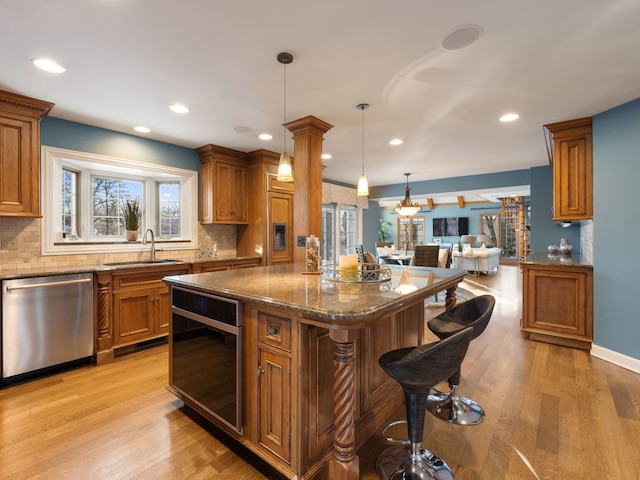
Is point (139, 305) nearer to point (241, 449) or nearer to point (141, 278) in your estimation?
point (141, 278)

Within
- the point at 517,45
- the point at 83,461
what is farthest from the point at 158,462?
Result: the point at 517,45

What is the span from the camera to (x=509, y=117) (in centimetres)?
332

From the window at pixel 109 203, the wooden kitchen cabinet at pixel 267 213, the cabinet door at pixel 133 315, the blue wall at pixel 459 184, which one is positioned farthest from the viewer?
the blue wall at pixel 459 184

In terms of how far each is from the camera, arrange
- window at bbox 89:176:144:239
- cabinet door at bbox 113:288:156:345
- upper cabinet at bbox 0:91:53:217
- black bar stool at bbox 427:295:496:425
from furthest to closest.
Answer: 1. window at bbox 89:176:144:239
2. cabinet door at bbox 113:288:156:345
3. upper cabinet at bbox 0:91:53:217
4. black bar stool at bbox 427:295:496:425

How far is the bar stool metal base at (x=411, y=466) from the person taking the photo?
1.54 m

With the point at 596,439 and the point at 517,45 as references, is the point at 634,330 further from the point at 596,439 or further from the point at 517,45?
the point at 517,45

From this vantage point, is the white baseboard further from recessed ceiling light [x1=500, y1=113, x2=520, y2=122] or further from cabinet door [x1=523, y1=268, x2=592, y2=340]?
→ recessed ceiling light [x1=500, y1=113, x2=520, y2=122]

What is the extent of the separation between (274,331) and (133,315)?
8.10 feet

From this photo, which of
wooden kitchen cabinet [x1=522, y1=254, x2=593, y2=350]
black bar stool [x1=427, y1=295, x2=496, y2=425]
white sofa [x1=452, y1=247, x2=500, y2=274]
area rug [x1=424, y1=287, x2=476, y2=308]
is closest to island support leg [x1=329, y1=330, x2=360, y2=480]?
black bar stool [x1=427, y1=295, x2=496, y2=425]

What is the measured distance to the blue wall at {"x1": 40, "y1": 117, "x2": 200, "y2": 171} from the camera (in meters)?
Result: 3.24

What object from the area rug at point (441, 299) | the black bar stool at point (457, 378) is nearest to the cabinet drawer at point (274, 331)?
the black bar stool at point (457, 378)

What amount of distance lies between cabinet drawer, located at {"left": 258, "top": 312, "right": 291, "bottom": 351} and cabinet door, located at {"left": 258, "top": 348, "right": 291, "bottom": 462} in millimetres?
58

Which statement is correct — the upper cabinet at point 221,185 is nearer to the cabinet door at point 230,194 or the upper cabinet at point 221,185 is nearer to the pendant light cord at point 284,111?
the cabinet door at point 230,194

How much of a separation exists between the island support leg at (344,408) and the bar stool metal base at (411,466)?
270 millimetres
